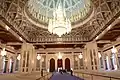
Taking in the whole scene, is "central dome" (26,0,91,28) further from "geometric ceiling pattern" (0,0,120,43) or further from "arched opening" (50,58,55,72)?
"arched opening" (50,58,55,72)

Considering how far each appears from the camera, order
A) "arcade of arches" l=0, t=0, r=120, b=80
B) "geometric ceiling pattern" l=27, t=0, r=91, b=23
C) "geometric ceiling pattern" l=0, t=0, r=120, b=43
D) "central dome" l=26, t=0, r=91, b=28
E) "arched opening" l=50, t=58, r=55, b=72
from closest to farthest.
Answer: "geometric ceiling pattern" l=0, t=0, r=120, b=43 → "arcade of arches" l=0, t=0, r=120, b=80 → "central dome" l=26, t=0, r=91, b=28 → "geometric ceiling pattern" l=27, t=0, r=91, b=23 → "arched opening" l=50, t=58, r=55, b=72

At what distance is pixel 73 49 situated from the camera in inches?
802

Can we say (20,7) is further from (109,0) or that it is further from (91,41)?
(91,41)

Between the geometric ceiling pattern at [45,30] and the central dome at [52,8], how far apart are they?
1.00 meters

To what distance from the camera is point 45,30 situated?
47.9ft

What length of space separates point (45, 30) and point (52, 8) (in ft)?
11.0

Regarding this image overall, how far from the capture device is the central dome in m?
12.7

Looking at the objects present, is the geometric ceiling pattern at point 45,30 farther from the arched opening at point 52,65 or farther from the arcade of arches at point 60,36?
the arched opening at point 52,65

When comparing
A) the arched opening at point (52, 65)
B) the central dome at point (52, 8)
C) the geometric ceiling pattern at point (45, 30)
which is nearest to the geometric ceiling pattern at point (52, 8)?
the central dome at point (52, 8)

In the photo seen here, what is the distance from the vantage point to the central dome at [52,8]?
502 inches

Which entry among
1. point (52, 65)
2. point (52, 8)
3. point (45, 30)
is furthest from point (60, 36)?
point (52, 65)

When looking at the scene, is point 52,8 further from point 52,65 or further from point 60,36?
point 52,65

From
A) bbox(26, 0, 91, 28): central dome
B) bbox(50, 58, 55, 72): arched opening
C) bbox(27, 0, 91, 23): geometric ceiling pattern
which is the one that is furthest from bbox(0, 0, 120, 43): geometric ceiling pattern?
bbox(50, 58, 55, 72): arched opening

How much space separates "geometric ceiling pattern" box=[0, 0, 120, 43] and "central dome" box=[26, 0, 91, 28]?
3.29 ft
